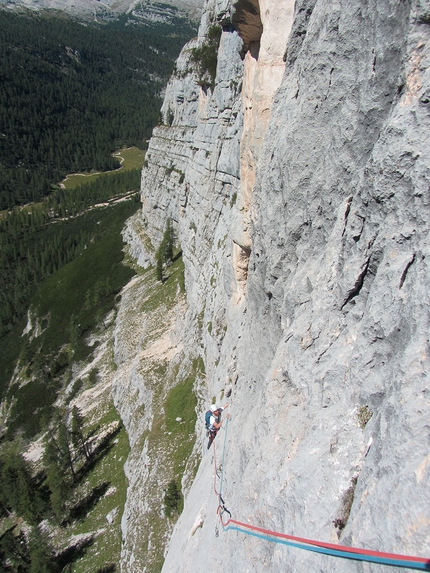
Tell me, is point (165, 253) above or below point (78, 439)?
above

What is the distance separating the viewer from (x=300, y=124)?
383 inches

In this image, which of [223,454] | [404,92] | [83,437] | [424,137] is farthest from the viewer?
[83,437]

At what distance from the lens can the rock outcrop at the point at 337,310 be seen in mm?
5020

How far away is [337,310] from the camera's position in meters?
7.20

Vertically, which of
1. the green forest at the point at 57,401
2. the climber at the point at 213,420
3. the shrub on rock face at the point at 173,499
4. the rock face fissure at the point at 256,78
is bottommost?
the green forest at the point at 57,401

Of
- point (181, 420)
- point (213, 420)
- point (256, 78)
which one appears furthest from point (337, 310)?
point (181, 420)

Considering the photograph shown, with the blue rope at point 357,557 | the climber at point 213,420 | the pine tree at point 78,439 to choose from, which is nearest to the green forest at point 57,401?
the pine tree at point 78,439

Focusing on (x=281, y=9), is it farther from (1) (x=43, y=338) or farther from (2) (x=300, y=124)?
(1) (x=43, y=338)

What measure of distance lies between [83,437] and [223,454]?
122ft

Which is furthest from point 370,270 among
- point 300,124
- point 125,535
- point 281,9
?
point 125,535

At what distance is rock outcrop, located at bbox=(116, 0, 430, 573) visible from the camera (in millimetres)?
5020

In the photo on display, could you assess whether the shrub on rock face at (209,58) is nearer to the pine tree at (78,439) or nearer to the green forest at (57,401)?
the green forest at (57,401)

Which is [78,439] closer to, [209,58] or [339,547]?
[339,547]

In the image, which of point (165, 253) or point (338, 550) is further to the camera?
point (165, 253)
